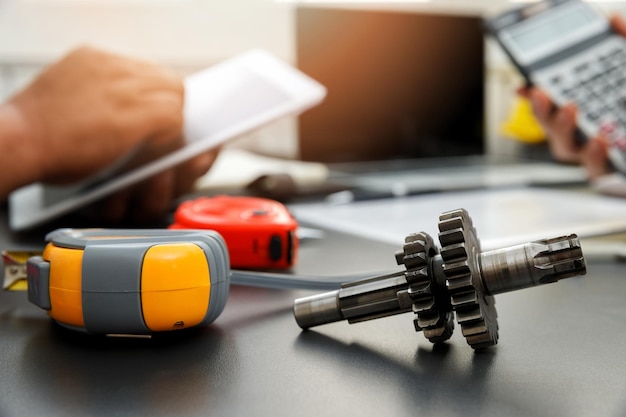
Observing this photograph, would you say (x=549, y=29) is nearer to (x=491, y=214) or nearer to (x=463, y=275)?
(x=491, y=214)

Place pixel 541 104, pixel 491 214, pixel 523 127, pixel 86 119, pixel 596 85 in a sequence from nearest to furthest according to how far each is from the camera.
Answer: pixel 86 119, pixel 491 214, pixel 596 85, pixel 541 104, pixel 523 127

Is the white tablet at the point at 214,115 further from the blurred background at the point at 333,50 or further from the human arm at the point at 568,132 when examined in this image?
the blurred background at the point at 333,50

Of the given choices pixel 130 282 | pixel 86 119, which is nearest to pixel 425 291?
pixel 130 282

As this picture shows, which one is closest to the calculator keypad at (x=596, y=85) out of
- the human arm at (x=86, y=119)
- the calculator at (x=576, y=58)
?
the calculator at (x=576, y=58)

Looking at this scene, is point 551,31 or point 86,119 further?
point 551,31

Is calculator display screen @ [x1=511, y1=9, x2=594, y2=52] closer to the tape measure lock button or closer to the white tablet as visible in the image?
the white tablet

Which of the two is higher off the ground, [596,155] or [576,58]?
[576,58]

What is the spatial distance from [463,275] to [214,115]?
1.41 feet

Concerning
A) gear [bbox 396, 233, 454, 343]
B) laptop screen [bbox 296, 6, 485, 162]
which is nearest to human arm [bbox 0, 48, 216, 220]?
gear [bbox 396, 233, 454, 343]

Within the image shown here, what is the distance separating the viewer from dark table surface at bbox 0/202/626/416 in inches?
9.1

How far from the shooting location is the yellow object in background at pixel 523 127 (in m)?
1.55

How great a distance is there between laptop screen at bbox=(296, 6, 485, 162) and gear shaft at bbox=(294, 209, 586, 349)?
0.96 metres

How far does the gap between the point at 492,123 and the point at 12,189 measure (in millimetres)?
1425

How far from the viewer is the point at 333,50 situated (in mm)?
1213
